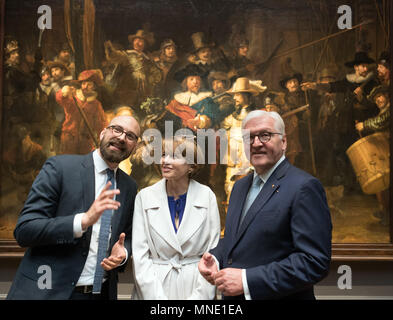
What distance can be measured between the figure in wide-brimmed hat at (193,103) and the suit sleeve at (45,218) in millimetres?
3383

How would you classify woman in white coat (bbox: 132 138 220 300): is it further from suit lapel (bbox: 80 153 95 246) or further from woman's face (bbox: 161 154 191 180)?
suit lapel (bbox: 80 153 95 246)

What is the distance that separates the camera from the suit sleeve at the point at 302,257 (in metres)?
2.39

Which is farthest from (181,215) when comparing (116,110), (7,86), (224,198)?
(7,86)

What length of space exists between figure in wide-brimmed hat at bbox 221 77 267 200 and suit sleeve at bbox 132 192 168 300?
317cm

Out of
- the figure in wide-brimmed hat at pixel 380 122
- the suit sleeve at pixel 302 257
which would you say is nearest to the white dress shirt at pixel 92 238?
the suit sleeve at pixel 302 257

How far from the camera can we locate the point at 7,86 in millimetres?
6375

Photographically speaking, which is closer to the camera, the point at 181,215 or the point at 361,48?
the point at 181,215

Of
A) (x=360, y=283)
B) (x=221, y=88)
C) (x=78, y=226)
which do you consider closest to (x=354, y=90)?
(x=221, y=88)

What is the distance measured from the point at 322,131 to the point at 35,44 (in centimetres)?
522

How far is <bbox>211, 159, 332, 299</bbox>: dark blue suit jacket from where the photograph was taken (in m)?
2.40

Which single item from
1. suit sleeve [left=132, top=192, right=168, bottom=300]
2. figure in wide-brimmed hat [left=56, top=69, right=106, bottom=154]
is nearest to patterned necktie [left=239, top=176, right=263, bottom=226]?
suit sleeve [left=132, top=192, right=168, bottom=300]

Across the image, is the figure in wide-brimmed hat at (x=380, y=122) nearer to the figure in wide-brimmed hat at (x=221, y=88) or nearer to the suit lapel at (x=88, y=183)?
the figure in wide-brimmed hat at (x=221, y=88)

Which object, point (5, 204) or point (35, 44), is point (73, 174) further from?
point (35, 44)

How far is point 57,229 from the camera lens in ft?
9.66
